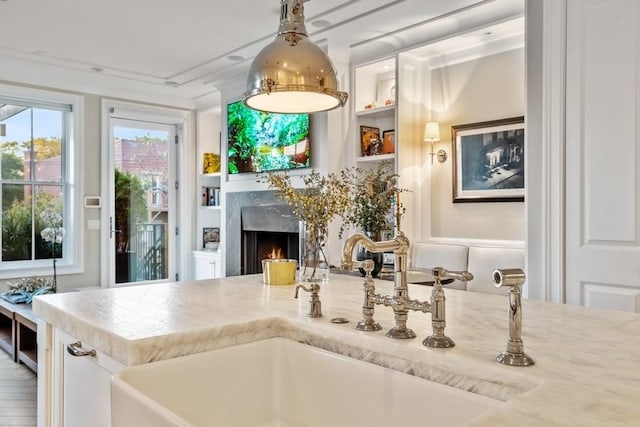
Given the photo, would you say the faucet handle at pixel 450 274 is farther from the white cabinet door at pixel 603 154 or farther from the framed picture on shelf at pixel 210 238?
the framed picture on shelf at pixel 210 238

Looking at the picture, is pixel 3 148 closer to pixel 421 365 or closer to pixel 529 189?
pixel 529 189

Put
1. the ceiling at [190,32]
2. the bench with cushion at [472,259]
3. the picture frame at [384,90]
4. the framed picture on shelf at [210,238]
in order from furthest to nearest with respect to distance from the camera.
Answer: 1. the framed picture on shelf at [210,238]
2. the picture frame at [384,90]
3. the bench with cushion at [472,259]
4. the ceiling at [190,32]

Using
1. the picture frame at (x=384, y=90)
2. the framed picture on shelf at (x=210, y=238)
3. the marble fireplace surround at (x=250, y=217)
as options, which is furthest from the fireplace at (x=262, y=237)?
the picture frame at (x=384, y=90)

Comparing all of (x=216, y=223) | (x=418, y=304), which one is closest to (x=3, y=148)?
(x=216, y=223)

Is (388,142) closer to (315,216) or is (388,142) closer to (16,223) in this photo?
(315,216)

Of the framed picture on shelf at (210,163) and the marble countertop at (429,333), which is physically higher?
the framed picture on shelf at (210,163)

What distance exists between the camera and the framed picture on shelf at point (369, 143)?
460 cm

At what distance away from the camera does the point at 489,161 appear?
13.7 ft

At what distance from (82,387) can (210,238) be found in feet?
17.4

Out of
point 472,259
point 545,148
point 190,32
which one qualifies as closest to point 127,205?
point 190,32

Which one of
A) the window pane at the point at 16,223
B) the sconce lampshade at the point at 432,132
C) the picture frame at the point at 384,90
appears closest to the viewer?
the sconce lampshade at the point at 432,132

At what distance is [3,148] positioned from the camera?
5.20m

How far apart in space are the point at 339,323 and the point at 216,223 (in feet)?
18.3

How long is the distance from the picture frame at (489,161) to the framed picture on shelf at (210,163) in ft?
10.6
